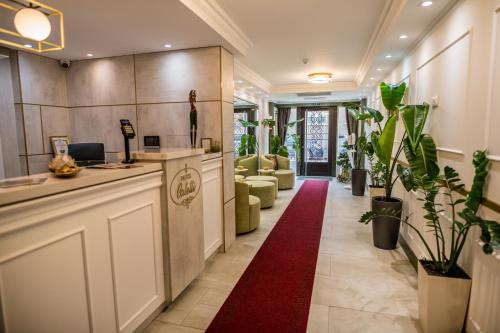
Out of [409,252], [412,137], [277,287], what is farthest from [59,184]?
[409,252]

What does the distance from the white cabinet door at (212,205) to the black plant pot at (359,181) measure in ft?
14.3

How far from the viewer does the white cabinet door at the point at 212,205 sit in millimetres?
3217

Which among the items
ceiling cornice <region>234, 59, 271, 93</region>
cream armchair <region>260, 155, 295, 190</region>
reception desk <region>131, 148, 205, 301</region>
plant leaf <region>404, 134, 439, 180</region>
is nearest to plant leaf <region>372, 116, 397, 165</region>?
plant leaf <region>404, 134, 439, 180</region>

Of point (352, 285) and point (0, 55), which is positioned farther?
point (0, 55)

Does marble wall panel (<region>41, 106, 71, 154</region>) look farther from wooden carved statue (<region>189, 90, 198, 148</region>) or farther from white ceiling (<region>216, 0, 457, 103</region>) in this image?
white ceiling (<region>216, 0, 457, 103</region>)

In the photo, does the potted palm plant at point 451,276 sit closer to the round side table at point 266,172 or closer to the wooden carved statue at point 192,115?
the wooden carved statue at point 192,115

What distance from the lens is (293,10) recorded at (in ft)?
9.92

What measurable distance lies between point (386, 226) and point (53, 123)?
467cm

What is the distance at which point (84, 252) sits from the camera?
1621 mm

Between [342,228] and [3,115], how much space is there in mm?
4956

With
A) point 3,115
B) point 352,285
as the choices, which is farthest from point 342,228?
point 3,115

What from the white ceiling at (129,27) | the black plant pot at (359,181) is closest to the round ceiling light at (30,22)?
the white ceiling at (129,27)

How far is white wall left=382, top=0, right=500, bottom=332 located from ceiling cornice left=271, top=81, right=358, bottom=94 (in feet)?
14.5

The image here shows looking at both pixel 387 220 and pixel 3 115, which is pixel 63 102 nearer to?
pixel 3 115
